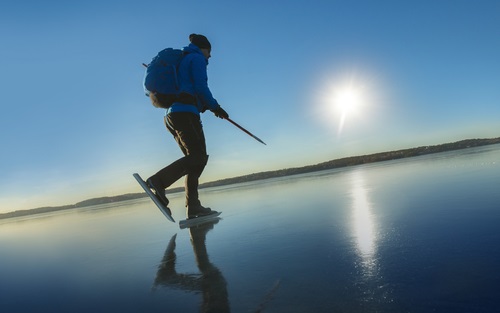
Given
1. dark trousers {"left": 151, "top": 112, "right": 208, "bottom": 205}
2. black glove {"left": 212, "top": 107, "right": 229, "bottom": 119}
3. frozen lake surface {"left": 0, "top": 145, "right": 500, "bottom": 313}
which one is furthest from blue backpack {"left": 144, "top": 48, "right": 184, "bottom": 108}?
frozen lake surface {"left": 0, "top": 145, "right": 500, "bottom": 313}

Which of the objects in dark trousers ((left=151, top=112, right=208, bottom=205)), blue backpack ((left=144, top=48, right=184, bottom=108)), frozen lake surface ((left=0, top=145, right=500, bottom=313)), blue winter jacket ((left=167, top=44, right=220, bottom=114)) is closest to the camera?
frozen lake surface ((left=0, top=145, right=500, bottom=313))

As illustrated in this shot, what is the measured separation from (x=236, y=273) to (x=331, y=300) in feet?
2.30

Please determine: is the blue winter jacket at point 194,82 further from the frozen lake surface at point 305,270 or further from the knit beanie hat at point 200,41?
the frozen lake surface at point 305,270

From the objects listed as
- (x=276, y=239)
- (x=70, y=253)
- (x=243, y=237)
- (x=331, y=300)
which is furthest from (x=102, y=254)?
(x=331, y=300)

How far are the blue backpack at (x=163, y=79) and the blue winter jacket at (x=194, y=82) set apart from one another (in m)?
0.09

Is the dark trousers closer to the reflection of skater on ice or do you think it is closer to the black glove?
the black glove

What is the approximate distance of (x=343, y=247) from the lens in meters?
2.05

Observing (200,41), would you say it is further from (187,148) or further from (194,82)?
(187,148)

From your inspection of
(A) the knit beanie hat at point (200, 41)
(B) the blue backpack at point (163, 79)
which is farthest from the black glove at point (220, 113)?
(A) the knit beanie hat at point (200, 41)

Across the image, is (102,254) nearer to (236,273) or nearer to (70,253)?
(70,253)

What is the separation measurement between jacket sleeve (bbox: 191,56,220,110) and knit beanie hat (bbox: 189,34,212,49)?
19.8 inches

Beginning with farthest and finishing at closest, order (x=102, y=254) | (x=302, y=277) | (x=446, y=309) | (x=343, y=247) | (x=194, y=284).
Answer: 1. (x=102, y=254)
2. (x=343, y=247)
3. (x=194, y=284)
4. (x=302, y=277)
5. (x=446, y=309)

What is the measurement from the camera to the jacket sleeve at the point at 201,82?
4520 millimetres

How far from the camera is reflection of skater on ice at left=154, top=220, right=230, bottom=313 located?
1398mm
